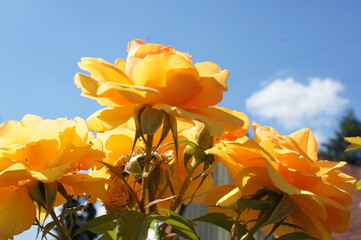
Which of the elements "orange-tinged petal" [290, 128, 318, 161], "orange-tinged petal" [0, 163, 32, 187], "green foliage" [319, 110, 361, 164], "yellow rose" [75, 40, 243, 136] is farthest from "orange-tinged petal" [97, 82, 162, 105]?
"green foliage" [319, 110, 361, 164]

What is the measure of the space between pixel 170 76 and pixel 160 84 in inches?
0.6

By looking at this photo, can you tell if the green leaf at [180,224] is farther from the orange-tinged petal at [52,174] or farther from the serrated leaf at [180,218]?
the orange-tinged petal at [52,174]

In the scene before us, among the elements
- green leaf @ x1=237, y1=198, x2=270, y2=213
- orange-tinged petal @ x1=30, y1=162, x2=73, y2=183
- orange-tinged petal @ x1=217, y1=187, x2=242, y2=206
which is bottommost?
green leaf @ x1=237, y1=198, x2=270, y2=213

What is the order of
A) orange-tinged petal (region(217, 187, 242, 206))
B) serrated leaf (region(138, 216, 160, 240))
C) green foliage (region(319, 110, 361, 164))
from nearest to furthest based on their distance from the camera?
serrated leaf (region(138, 216, 160, 240))
orange-tinged petal (region(217, 187, 242, 206))
green foliage (region(319, 110, 361, 164))

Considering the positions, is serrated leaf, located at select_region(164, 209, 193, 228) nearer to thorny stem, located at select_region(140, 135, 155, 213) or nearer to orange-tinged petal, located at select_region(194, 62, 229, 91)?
thorny stem, located at select_region(140, 135, 155, 213)

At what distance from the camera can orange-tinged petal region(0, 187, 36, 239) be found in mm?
494

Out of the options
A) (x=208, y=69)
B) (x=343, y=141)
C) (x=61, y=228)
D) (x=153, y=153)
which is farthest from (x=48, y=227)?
(x=343, y=141)

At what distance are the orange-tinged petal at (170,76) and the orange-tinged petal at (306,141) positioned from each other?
0.18 m

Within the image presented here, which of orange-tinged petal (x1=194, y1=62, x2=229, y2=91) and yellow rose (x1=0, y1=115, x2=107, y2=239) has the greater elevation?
orange-tinged petal (x1=194, y1=62, x2=229, y2=91)

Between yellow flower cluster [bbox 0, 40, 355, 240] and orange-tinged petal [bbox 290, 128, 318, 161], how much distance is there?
0.05 m

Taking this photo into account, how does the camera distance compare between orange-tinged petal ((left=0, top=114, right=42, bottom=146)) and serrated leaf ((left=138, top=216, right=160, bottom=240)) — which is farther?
orange-tinged petal ((left=0, top=114, right=42, bottom=146))

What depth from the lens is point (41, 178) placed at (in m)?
0.47

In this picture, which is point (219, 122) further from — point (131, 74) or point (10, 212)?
point (10, 212)

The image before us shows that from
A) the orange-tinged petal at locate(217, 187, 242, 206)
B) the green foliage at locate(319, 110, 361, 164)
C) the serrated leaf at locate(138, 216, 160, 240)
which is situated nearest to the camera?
the serrated leaf at locate(138, 216, 160, 240)
